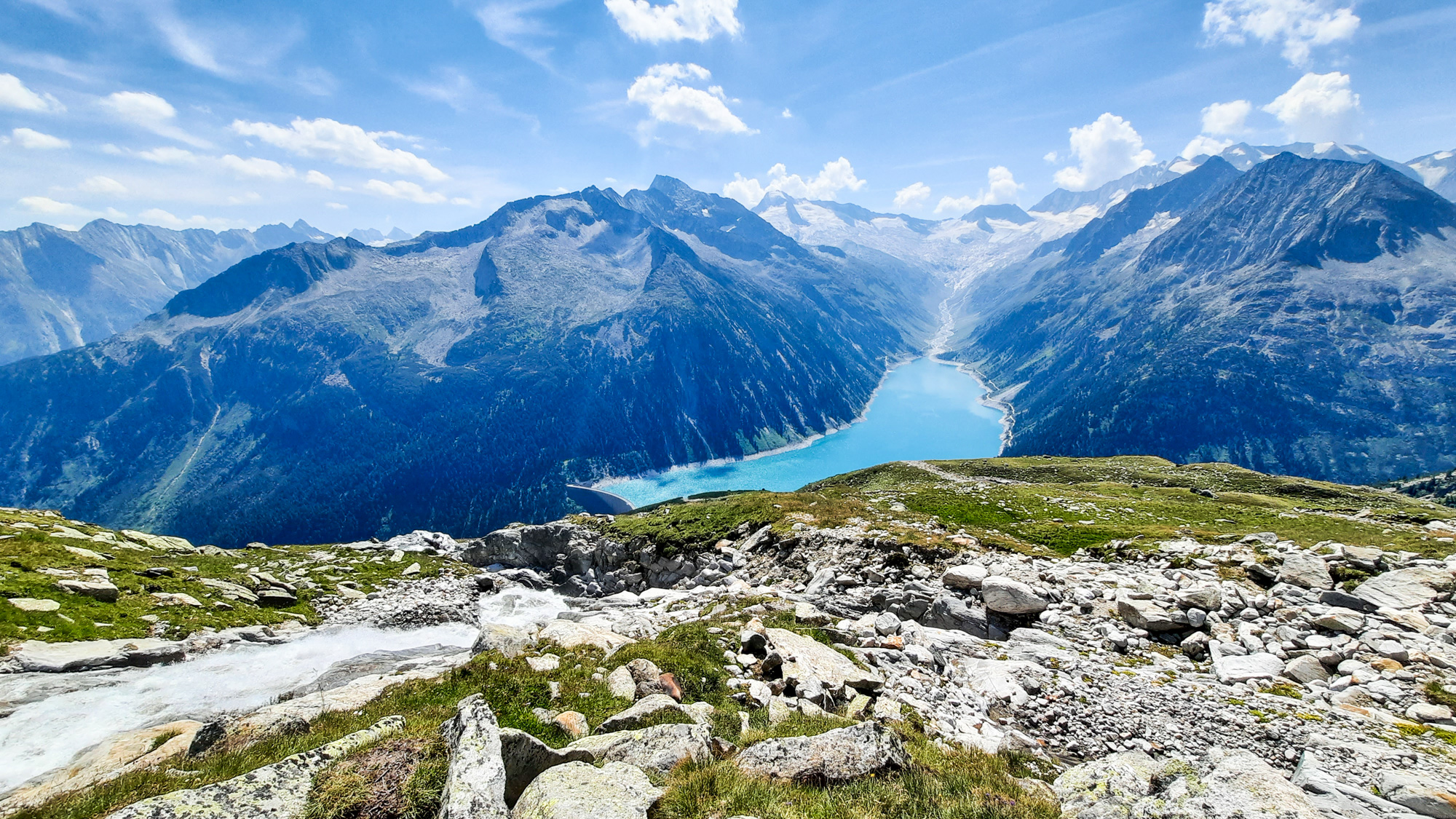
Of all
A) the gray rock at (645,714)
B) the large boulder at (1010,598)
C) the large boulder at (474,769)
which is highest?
the large boulder at (474,769)

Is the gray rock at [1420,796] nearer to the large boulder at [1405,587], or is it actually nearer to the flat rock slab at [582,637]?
the large boulder at [1405,587]

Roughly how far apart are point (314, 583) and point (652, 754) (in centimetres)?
3272

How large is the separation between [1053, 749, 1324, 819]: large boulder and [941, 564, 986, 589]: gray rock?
13489mm

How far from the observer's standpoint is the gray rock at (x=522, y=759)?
8.77m

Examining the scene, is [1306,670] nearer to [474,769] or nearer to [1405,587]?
[1405,587]

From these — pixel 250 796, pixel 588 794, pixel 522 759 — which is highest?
pixel 250 796

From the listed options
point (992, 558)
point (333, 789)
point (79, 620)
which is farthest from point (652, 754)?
point (79, 620)

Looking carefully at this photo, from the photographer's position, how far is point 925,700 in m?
14.6

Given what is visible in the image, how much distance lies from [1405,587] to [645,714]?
24721mm

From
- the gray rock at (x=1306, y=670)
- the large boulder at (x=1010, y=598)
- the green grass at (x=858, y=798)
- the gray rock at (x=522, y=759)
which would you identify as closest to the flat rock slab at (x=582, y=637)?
the gray rock at (x=522, y=759)

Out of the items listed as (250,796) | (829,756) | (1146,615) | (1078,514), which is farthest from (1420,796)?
(1078,514)

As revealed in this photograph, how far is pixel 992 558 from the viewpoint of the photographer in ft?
90.0

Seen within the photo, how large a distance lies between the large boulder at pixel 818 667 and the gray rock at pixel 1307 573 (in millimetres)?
17544

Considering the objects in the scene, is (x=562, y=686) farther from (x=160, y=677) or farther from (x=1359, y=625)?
(x=1359, y=625)
